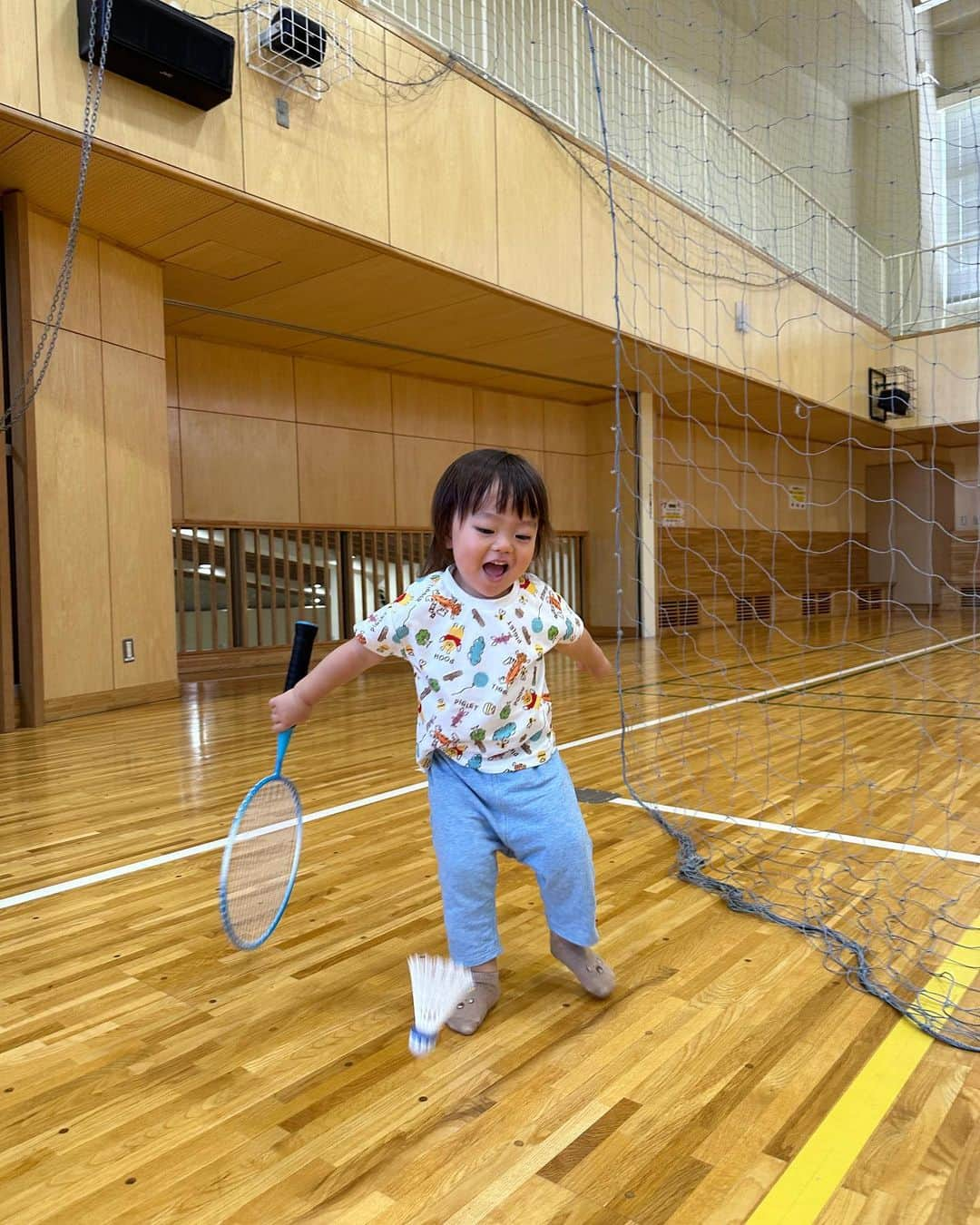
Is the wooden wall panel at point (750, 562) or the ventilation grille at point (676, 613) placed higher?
the wooden wall panel at point (750, 562)

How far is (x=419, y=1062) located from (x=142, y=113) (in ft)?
14.8

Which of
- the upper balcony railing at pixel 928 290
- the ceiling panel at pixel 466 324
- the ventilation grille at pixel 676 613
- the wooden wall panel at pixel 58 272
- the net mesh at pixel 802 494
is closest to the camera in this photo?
the net mesh at pixel 802 494

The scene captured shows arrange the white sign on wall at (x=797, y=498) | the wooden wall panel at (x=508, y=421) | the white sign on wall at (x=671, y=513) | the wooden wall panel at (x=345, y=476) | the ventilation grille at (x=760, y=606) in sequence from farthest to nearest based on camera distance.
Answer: the white sign on wall at (x=797, y=498)
the ventilation grille at (x=760, y=606)
the white sign on wall at (x=671, y=513)
the wooden wall panel at (x=508, y=421)
the wooden wall panel at (x=345, y=476)

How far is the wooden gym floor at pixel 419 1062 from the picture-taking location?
115 cm

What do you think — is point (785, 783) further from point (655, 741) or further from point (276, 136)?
point (276, 136)

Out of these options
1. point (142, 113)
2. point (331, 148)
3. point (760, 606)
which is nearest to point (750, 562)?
point (760, 606)

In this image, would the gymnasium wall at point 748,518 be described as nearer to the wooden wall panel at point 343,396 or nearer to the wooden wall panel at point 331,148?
the wooden wall panel at point 343,396

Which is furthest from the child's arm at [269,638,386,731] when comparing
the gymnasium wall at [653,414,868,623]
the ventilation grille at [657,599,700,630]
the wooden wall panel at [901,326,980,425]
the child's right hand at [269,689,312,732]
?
the wooden wall panel at [901,326,980,425]

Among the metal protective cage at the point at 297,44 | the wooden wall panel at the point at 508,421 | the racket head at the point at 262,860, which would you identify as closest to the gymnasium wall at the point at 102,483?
the metal protective cage at the point at 297,44

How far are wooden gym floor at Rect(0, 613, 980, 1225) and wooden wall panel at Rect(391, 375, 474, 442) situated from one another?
654 centimetres

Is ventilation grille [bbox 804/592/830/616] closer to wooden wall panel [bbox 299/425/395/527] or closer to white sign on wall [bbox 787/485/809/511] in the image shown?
white sign on wall [bbox 787/485/809/511]

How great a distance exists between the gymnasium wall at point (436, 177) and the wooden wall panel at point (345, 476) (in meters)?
2.09

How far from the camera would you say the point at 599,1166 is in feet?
3.87

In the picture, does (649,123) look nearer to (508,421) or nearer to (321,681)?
(508,421)
